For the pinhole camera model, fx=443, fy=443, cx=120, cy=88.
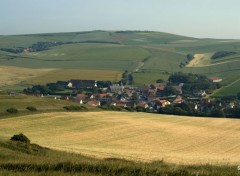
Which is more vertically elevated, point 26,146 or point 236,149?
point 26,146

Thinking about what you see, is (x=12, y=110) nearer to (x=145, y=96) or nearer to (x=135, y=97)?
(x=135, y=97)

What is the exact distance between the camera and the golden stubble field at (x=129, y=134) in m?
36.6

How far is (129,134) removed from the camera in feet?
149

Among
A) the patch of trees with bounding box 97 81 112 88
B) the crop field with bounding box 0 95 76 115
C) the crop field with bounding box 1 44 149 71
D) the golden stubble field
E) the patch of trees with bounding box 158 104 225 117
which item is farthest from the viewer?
the crop field with bounding box 1 44 149 71

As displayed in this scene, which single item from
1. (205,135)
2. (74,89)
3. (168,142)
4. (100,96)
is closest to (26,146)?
(168,142)

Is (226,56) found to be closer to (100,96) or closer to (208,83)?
(208,83)

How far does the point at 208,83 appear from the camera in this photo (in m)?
123

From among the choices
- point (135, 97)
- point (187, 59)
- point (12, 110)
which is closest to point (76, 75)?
point (135, 97)

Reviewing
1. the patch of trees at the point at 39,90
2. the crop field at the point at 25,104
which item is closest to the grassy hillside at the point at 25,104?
the crop field at the point at 25,104

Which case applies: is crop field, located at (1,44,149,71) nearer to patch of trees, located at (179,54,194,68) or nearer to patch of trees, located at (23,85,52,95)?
patch of trees, located at (179,54,194,68)

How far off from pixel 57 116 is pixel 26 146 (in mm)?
31364

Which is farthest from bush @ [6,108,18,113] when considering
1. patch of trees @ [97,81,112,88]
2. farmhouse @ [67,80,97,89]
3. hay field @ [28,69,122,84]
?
patch of trees @ [97,81,112,88]

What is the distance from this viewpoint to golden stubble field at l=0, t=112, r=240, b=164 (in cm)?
3659

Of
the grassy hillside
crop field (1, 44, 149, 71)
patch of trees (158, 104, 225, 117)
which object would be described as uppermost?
crop field (1, 44, 149, 71)
